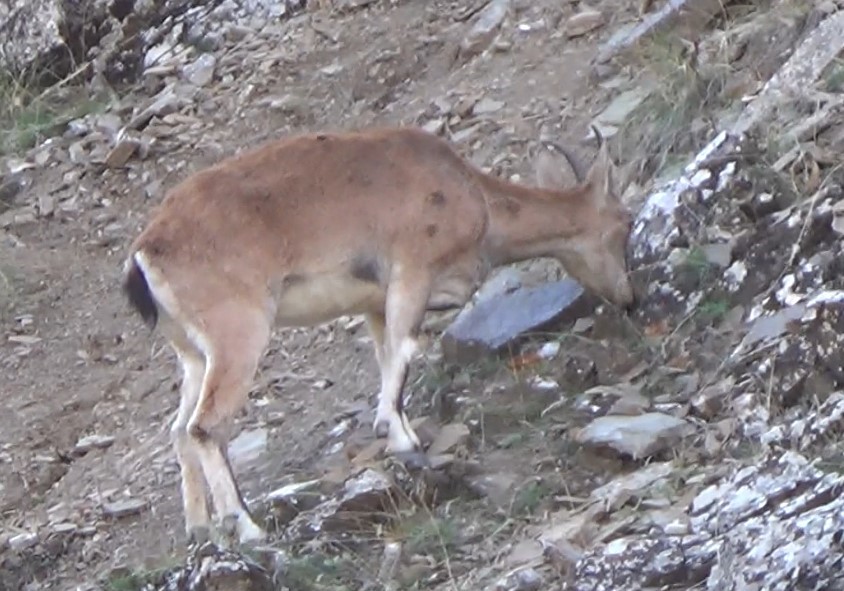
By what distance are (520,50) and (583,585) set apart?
6070mm

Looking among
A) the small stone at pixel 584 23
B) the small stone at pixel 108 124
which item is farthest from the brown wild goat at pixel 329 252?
the small stone at pixel 108 124

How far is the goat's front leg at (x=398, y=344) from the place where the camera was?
331 inches

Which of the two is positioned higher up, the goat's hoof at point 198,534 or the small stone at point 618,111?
the goat's hoof at point 198,534

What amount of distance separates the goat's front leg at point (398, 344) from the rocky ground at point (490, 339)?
0.50ft

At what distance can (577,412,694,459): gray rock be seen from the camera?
24.6 feet

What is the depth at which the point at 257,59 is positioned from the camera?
42.2 ft

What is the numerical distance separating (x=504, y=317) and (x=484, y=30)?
136 inches

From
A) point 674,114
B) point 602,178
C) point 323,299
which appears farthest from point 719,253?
point 323,299

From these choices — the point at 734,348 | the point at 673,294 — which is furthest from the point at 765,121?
the point at 734,348

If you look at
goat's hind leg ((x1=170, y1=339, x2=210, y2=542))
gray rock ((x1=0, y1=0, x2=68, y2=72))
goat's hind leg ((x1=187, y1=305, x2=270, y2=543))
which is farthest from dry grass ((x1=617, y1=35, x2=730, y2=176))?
gray rock ((x1=0, y1=0, x2=68, y2=72))

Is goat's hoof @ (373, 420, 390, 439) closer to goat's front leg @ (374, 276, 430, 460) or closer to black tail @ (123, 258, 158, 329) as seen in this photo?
goat's front leg @ (374, 276, 430, 460)

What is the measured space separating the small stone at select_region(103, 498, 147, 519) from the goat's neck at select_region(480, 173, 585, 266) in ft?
6.25

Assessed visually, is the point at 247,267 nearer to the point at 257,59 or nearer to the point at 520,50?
the point at 520,50

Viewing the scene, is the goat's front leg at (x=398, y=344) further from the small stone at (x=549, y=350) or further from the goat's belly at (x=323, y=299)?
the small stone at (x=549, y=350)
